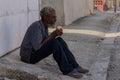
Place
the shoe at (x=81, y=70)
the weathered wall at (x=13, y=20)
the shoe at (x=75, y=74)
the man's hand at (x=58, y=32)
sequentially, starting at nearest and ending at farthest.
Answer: the man's hand at (x=58, y=32) → the shoe at (x=75, y=74) → the shoe at (x=81, y=70) → the weathered wall at (x=13, y=20)

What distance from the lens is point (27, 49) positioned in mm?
7758

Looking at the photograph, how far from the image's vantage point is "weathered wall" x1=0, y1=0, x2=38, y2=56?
8367 millimetres

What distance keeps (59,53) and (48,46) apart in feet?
0.95

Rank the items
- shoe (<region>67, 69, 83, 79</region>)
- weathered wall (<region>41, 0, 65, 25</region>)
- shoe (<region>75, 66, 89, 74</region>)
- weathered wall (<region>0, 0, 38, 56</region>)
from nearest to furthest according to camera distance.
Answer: shoe (<region>67, 69, 83, 79</region>) → shoe (<region>75, 66, 89, 74</region>) → weathered wall (<region>0, 0, 38, 56</region>) → weathered wall (<region>41, 0, 65, 25</region>)

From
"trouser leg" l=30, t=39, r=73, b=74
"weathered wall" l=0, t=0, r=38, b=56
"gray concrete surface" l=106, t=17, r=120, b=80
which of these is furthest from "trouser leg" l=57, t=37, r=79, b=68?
"weathered wall" l=0, t=0, r=38, b=56

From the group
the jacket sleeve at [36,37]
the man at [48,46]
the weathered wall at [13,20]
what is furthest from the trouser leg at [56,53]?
the weathered wall at [13,20]

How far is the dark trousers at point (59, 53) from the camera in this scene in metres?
7.34

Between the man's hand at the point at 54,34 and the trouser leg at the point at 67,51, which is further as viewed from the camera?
the trouser leg at the point at 67,51

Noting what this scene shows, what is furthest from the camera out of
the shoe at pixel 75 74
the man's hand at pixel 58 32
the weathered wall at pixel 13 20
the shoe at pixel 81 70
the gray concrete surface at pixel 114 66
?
the weathered wall at pixel 13 20

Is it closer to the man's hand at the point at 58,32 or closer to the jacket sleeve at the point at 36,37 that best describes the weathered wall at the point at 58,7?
the jacket sleeve at the point at 36,37

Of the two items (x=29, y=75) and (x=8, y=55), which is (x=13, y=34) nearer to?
(x=8, y=55)

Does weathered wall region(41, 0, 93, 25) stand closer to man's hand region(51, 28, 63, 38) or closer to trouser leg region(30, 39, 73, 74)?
trouser leg region(30, 39, 73, 74)

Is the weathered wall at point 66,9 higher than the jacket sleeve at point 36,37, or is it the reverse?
the jacket sleeve at point 36,37

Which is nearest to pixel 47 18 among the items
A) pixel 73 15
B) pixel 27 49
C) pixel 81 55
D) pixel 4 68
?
pixel 27 49
